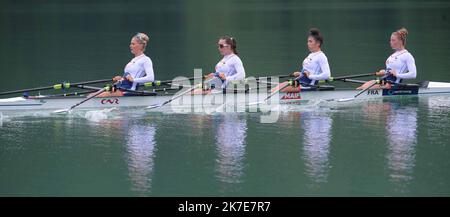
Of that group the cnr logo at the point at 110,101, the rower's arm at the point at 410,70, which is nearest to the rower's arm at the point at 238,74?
the cnr logo at the point at 110,101

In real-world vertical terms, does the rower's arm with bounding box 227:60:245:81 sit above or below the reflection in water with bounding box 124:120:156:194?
above

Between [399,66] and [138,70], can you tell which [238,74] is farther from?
[399,66]

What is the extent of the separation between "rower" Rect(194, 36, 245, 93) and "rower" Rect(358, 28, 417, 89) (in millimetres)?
2560

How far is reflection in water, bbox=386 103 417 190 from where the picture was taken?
432 inches

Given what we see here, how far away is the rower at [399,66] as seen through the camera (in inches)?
650

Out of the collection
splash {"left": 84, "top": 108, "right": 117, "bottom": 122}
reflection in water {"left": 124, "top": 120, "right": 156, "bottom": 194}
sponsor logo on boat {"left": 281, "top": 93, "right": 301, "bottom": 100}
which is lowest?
reflection in water {"left": 124, "top": 120, "right": 156, "bottom": 194}

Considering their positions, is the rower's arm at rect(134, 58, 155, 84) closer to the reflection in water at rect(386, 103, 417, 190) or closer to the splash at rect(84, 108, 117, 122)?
the splash at rect(84, 108, 117, 122)

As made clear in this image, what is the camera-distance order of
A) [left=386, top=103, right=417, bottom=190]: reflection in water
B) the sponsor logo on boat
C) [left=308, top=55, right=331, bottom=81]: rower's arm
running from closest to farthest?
[left=386, top=103, right=417, bottom=190]: reflection in water, the sponsor logo on boat, [left=308, top=55, right=331, bottom=81]: rower's arm

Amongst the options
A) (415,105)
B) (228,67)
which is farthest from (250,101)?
(415,105)

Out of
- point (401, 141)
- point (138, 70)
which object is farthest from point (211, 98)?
point (401, 141)

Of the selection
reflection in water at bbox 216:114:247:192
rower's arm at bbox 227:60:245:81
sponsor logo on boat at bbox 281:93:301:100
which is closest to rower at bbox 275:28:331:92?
sponsor logo on boat at bbox 281:93:301:100

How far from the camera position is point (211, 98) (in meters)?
15.3

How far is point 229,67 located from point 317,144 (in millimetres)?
3632

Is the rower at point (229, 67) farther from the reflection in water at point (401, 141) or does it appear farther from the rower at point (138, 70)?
the reflection in water at point (401, 141)
